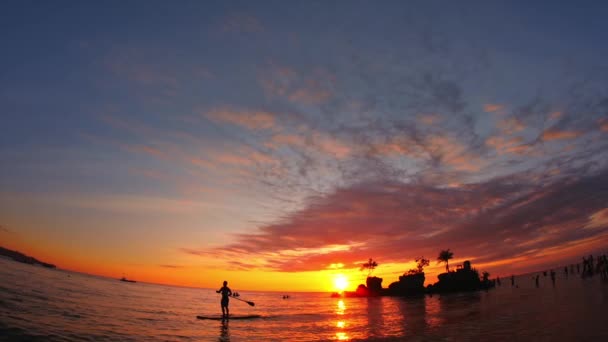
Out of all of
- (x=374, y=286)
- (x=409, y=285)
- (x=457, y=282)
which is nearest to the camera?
(x=457, y=282)

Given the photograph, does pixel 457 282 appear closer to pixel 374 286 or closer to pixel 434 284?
pixel 434 284

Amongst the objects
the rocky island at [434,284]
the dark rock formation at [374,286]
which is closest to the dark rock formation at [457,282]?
the rocky island at [434,284]

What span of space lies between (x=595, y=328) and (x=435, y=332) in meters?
8.29

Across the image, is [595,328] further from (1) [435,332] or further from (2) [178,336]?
(2) [178,336]

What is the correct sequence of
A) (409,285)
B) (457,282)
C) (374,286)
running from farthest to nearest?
(374,286), (409,285), (457,282)

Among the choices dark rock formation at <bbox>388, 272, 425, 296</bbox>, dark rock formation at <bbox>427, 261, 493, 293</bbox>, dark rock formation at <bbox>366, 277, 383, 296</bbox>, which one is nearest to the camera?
dark rock formation at <bbox>427, 261, 493, 293</bbox>

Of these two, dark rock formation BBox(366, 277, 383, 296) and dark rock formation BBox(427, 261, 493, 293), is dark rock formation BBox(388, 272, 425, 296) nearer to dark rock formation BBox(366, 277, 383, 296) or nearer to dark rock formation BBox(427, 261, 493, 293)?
dark rock formation BBox(427, 261, 493, 293)

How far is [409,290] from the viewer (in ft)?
329

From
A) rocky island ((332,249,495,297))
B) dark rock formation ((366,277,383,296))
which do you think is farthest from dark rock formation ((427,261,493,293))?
dark rock formation ((366,277,383,296))

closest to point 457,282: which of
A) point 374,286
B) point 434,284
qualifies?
point 434,284

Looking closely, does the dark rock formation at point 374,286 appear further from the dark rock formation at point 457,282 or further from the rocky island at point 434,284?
the dark rock formation at point 457,282

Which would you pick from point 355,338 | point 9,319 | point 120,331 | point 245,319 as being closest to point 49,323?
point 9,319

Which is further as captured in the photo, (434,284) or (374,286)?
(374,286)

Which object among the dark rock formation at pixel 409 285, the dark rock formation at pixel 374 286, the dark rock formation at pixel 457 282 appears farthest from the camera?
the dark rock formation at pixel 374 286
